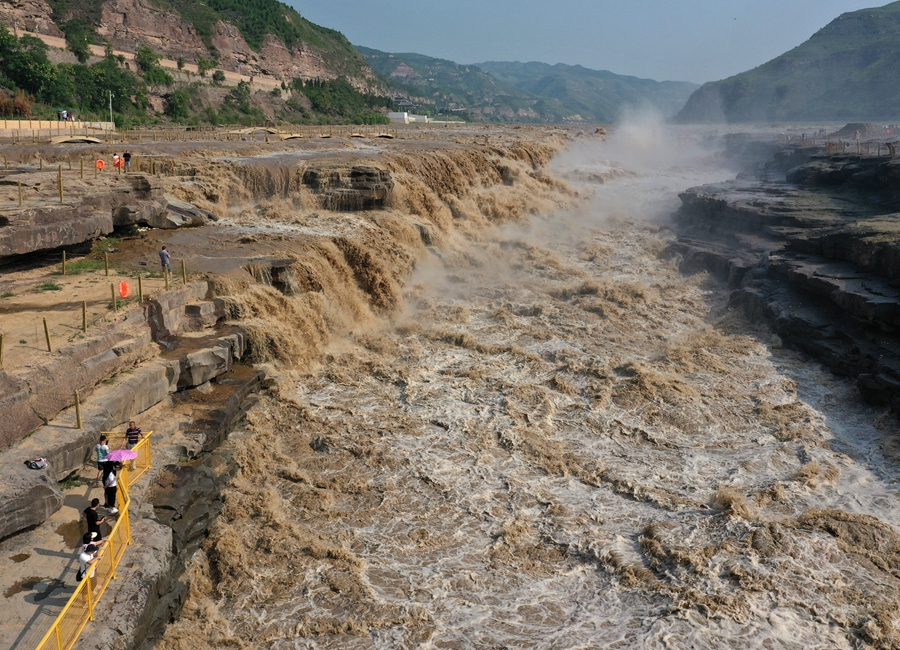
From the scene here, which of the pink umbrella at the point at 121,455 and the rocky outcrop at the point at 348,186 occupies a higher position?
the rocky outcrop at the point at 348,186

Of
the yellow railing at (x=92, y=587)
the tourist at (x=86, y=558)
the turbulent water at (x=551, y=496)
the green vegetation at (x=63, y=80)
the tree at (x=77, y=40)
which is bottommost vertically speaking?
the turbulent water at (x=551, y=496)

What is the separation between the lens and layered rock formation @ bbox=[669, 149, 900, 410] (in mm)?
15664

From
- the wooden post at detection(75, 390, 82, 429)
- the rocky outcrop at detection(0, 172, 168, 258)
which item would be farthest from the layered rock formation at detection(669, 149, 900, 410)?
the rocky outcrop at detection(0, 172, 168, 258)

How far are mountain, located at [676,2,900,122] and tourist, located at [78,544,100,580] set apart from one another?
112 metres

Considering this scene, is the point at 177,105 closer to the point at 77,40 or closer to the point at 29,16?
the point at 77,40

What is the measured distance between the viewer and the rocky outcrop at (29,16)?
1946 inches

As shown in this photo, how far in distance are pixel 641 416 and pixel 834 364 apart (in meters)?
5.87

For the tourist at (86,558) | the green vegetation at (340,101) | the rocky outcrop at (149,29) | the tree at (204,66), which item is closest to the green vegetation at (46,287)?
the tourist at (86,558)

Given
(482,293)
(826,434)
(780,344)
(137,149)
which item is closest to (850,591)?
(826,434)

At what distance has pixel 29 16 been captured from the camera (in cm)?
5088

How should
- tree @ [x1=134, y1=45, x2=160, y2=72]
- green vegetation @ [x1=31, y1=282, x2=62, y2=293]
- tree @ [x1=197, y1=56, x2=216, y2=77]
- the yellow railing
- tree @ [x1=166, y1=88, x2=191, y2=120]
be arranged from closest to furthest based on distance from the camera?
the yellow railing
green vegetation @ [x1=31, y1=282, x2=62, y2=293]
tree @ [x1=166, y1=88, x2=191, y2=120]
tree @ [x1=134, y1=45, x2=160, y2=72]
tree @ [x1=197, y1=56, x2=216, y2=77]

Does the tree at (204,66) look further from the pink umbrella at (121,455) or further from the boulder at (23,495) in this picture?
the boulder at (23,495)

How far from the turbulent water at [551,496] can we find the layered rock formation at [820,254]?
765mm

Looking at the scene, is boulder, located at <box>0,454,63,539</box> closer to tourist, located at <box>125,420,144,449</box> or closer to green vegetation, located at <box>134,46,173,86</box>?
tourist, located at <box>125,420,144,449</box>
